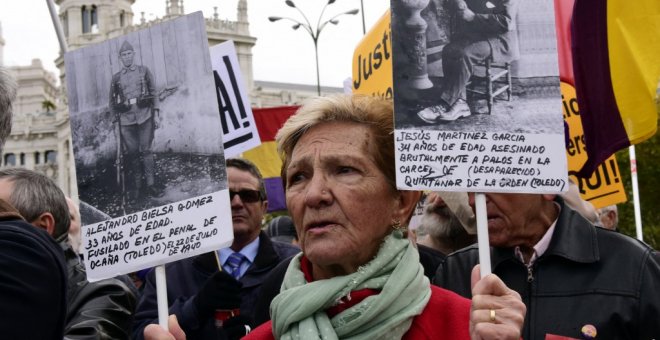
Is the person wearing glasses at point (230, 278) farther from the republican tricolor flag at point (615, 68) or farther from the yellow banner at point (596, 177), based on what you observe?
the yellow banner at point (596, 177)

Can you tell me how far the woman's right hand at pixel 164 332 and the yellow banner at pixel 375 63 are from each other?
3760 millimetres

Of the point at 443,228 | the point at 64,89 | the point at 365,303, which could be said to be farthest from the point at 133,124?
the point at 64,89

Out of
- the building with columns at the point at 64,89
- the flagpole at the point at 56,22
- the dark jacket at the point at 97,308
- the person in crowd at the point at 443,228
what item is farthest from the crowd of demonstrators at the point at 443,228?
the building with columns at the point at 64,89

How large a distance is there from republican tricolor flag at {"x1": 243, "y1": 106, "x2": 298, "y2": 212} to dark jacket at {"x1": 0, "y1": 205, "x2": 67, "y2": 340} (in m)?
7.49

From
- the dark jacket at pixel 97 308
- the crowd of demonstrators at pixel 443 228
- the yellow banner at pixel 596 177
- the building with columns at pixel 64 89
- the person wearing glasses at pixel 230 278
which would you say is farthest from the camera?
the building with columns at pixel 64 89

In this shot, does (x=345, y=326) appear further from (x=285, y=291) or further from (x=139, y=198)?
(x=139, y=198)

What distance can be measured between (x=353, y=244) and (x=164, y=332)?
66cm

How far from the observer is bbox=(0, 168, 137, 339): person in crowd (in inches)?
146

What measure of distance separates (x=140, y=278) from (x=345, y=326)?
465 cm

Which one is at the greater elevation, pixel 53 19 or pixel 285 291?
pixel 53 19

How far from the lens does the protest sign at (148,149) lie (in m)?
3.13

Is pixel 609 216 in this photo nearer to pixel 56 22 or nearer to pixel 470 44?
pixel 56 22

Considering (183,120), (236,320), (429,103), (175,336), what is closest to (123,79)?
(183,120)

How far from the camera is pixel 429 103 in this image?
2.77 metres
